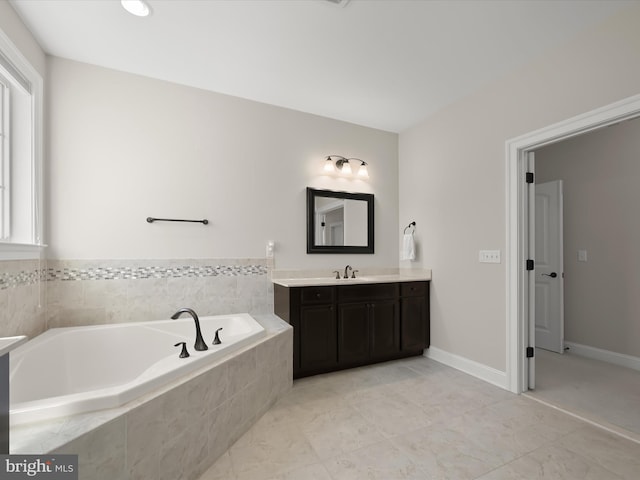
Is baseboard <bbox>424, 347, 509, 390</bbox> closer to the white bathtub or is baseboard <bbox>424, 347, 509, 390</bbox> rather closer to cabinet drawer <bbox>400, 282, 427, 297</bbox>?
cabinet drawer <bbox>400, 282, 427, 297</bbox>

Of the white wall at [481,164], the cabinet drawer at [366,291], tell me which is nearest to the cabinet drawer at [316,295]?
the cabinet drawer at [366,291]

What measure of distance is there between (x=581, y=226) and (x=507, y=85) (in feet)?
6.29

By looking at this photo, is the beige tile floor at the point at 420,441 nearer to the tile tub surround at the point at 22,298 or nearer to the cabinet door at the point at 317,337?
the cabinet door at the point at 317,337

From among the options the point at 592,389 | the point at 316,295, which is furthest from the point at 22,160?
the point at 592,389

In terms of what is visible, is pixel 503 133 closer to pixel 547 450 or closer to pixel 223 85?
pixel 547 450

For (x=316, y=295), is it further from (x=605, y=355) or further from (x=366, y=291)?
(x=605, y=355)

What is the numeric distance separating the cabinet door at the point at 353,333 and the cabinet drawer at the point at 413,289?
485mm

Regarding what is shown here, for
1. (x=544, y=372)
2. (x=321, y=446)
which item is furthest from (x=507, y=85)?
(x=321, y=446)

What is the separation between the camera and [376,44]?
2195 millimetres

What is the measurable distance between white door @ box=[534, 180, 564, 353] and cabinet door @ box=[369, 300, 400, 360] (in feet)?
5.98

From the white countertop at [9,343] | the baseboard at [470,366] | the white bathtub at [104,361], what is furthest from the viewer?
the baseboard at [470,366]

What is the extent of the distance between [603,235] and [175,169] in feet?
14.1

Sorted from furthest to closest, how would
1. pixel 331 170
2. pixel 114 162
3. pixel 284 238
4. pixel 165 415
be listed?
1. pixel 331 170
2. pixel 284 238
3. pixel 114 162
4. pixel 165 415

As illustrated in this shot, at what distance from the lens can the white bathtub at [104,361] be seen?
3.87 feet
